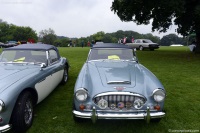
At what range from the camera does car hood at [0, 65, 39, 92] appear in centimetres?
380

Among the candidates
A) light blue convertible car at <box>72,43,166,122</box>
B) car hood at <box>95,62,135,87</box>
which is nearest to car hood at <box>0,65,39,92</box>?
light blue convertible car at <box>72,43,166,122</box>

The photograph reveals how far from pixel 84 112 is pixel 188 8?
52.8 feet

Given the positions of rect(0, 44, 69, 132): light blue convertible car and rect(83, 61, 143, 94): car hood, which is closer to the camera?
rect(0, 44, 69, 132): light blue convertible car

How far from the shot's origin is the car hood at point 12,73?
3799mm

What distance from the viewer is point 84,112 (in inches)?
149

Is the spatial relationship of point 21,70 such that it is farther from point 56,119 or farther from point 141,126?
point 141,126

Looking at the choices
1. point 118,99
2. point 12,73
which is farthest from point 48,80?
point 118,99

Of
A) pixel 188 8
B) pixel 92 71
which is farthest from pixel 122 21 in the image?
pixel 92 71

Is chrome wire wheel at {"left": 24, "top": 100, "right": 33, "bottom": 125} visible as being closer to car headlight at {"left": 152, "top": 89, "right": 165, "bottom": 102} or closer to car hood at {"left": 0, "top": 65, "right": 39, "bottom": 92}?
car hood at {"left": 0, "top": 65, "right": 39, "bottom": 92}

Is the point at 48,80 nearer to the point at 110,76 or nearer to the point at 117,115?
the point at 110,76

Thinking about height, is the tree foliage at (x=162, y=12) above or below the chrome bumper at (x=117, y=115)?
above

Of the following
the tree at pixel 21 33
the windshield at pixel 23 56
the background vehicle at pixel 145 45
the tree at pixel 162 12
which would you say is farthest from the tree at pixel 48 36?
the windshield at pixel 23 56

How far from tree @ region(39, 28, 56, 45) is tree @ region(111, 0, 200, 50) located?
282ft

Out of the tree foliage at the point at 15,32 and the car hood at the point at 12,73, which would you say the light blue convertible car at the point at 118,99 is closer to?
the car hood at the point at 12,73
